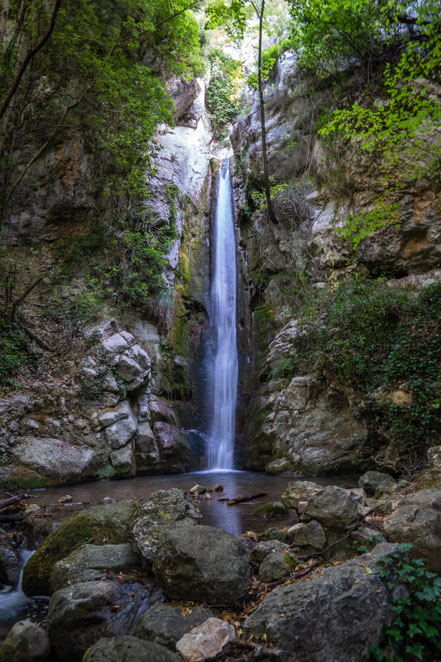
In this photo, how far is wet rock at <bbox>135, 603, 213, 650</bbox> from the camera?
2.40 meters

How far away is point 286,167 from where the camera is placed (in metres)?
13.5

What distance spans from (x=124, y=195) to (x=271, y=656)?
12.5m

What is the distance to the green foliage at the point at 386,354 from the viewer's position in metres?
6.05

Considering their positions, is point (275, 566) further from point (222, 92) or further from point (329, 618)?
point (222, 92)

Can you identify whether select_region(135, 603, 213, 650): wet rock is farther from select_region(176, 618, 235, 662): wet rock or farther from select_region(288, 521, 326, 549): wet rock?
select_region(288, 521, 326, 549): wet rock

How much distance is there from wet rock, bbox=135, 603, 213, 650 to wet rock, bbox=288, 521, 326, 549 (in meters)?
1.13

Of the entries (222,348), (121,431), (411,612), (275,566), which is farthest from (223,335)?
(411,612)

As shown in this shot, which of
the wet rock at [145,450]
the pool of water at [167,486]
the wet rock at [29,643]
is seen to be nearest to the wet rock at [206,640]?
the wet rock at [29,643]

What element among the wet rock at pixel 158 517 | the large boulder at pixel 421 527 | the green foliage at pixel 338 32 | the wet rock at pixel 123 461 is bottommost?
Result: the wet rock at pixel 123 461

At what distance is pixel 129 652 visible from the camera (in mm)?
2045

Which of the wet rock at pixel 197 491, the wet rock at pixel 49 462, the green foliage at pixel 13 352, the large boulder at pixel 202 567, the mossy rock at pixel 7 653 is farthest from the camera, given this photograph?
the green foliage at pixel 13 352

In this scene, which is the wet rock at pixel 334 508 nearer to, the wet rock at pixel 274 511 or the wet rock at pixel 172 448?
the wet rock at pixel 274 511

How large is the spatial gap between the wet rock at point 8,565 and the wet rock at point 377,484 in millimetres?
4372

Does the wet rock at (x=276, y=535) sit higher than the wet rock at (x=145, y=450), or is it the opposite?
the wet rock at (x=276, y=535)
